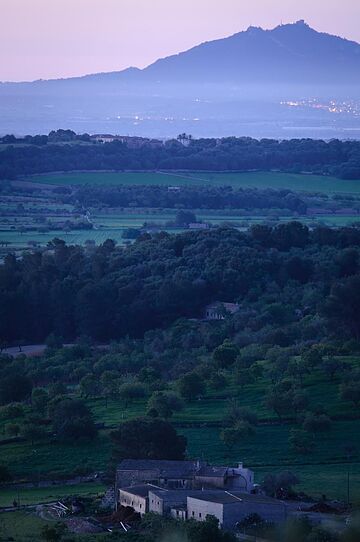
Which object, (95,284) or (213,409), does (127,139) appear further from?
(213,409)

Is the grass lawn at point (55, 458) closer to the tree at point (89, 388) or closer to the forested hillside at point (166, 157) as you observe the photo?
the tree at point (89, 388)

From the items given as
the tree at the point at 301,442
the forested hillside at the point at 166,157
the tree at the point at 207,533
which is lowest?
the tree at the point at 301,442

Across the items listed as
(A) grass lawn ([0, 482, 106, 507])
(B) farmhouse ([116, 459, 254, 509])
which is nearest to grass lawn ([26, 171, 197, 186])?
(A) grass lawn ([0, 482, 106, 507])

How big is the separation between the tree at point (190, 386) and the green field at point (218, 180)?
45.6 metres

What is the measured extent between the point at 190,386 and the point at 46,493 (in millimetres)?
6923

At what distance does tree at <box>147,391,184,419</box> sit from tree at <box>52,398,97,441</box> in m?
1.26

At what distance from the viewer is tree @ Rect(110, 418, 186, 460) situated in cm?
2633

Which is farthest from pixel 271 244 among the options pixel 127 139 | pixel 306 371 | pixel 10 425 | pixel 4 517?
pixel 127 139

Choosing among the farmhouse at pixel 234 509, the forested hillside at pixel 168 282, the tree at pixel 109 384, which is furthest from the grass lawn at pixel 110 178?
the farmhouse at pixel 234 509

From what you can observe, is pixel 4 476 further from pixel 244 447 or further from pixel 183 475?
pixel 244 447

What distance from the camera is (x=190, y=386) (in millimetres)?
31500

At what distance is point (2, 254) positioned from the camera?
54.1 meters

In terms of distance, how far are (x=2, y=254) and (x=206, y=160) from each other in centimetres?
3202

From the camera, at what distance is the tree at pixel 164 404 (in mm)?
29672
